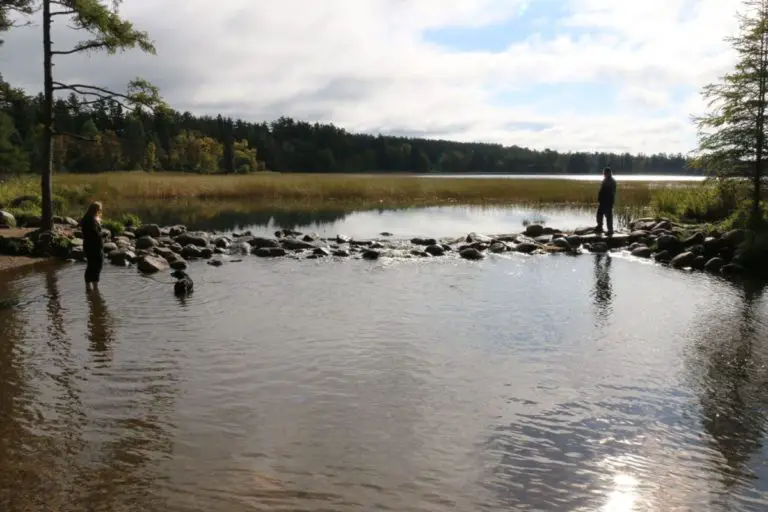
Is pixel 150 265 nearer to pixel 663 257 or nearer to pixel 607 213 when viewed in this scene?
pixel 663 257

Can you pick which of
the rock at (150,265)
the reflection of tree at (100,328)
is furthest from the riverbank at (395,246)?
the reflection of tree at (100,328)

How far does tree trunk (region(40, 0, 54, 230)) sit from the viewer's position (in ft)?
66.2

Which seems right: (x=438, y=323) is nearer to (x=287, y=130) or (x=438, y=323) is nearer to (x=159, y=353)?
(x=159, y=353)

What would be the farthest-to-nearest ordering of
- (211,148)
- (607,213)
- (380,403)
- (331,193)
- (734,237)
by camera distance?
(211,148) < (331,193) < (607,213) < (734,237) < (380,403)

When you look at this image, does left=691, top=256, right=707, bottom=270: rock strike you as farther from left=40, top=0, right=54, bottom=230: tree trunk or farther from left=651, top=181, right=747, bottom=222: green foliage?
left=40, top=0, right=54, bottom=230: tree trunk

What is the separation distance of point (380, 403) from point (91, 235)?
421 inches

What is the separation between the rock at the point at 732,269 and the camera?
1866cm

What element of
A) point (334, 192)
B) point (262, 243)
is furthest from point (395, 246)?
point (334, 192)

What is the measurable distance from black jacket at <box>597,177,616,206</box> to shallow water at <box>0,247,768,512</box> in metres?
11.9

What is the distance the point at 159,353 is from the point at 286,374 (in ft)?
7.85

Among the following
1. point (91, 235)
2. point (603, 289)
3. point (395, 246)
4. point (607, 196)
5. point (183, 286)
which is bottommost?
point (603, 289)

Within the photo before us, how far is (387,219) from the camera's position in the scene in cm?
3803

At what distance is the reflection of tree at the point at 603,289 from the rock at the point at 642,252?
4.12ft

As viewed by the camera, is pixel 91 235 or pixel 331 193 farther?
pixel 331 193
